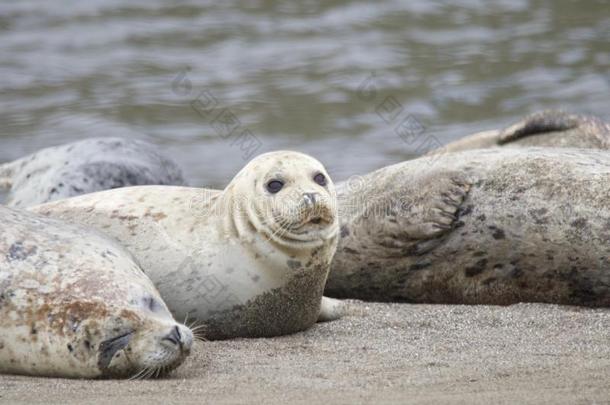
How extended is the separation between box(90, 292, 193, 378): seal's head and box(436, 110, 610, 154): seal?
361 centimetres

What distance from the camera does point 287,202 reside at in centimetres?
529

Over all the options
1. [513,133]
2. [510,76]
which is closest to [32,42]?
[510,76]

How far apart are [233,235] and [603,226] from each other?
1.73m

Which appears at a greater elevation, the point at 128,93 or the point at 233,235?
the point at 233,235

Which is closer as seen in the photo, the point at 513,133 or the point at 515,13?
the point at 513,133

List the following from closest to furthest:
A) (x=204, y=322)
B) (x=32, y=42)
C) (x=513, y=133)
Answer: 1. (x=204, y=322)
2. (x=513, y=133)
3. (x=32, y=42)

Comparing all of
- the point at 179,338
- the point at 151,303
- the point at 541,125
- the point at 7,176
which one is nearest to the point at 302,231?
the point at 151,303

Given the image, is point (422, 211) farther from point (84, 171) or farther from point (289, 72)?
point (289, 72)

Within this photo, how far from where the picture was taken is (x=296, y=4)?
15.9 metres

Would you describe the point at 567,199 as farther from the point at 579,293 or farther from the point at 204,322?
the point at 204,322

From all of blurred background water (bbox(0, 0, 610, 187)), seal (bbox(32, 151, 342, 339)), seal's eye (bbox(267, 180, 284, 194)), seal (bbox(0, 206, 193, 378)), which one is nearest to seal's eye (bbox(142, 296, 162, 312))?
seal (bbox(0, 206, 193, 378))

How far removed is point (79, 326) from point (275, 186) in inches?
47.0

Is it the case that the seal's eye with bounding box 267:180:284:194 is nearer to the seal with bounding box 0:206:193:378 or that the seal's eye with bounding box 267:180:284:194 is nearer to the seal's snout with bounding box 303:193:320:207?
the seal's snout with bounding box 303:193:320:207

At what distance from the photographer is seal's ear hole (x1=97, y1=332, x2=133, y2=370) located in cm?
455
